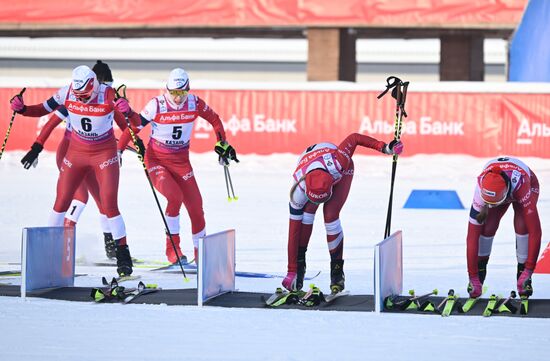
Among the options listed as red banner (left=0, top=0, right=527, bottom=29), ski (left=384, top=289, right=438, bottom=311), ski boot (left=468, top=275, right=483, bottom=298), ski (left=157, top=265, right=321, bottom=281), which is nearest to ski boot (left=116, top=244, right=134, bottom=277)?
ski (left=157, top=265, right=321, bottom=281)

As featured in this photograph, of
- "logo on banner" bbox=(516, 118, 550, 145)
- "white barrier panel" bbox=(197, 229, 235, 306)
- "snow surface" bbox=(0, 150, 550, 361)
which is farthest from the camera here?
"logo on banner" bbox=(516, 118, 550, 145)

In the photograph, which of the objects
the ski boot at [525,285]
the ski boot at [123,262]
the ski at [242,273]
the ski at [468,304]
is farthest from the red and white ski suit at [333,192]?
the ski boot at [123,262]

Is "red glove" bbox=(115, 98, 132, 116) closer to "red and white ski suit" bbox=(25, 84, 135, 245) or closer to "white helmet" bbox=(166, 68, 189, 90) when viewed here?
"red and white ski suit" bbox=(25, 84, 135, 245)

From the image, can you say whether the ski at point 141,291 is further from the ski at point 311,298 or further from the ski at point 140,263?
the ski at point 140,263

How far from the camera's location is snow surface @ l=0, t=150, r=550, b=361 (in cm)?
689

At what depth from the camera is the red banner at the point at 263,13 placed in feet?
91.7

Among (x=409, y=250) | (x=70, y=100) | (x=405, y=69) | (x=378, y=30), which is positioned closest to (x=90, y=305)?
(x=70, y=100)

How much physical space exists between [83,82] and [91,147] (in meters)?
0.67

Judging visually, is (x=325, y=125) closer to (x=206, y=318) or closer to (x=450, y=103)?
(x=450, y=103)

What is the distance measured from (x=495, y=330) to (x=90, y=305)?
2899 mm

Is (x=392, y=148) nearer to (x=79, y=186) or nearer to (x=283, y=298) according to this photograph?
(x=283, y=298)

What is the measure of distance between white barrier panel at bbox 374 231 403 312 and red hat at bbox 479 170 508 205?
2.57 feet

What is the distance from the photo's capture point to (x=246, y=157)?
2672 cm

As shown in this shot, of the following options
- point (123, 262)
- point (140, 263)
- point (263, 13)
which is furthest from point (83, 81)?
point (263, 13)
